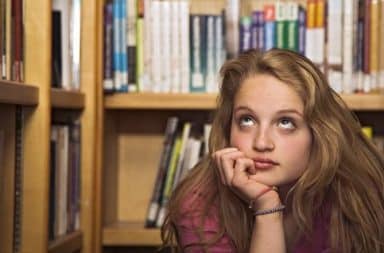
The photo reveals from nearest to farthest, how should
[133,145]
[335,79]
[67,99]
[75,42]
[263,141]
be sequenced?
[263,141], [67,99], [75,42], [335,79], [133,145]

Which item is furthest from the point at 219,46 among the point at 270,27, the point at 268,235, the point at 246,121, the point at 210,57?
the point at 268,235

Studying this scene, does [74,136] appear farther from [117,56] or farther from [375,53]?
[375,53]

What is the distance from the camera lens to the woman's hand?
1.20 m

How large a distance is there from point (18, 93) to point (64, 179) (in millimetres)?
423

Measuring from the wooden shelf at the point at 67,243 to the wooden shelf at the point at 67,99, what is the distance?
279 mm

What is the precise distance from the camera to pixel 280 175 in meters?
1.22

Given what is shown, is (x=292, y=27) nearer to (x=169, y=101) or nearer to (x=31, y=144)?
(x=169, y=101)

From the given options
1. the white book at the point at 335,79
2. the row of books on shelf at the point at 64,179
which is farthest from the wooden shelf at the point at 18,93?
the white book at the point at 335,79

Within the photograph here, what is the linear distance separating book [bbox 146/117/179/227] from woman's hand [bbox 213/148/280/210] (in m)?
0.65

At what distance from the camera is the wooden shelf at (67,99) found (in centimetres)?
144

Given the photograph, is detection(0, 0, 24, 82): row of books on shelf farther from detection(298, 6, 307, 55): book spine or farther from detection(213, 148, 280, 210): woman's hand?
detection(298, 6, 307, 55): book spine

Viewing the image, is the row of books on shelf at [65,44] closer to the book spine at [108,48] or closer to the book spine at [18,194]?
the book spine at [108,48]

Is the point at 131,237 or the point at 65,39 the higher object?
→ the point at 65,39

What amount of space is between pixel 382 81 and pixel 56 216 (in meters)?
0.84
